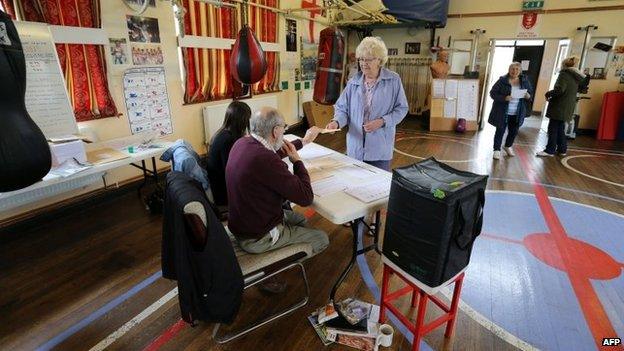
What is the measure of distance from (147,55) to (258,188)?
3.07 meters

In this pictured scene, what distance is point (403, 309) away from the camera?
2145 millimetres

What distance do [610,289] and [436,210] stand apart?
1.90 meters

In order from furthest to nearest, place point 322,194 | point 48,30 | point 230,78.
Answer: point 230,78, point 48,30, point 322,194

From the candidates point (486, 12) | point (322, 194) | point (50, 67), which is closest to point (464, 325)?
point (322, 194)

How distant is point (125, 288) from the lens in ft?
7.63

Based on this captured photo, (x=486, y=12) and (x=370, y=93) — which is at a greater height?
(x=486, y=12)

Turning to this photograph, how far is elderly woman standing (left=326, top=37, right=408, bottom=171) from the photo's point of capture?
2.43m

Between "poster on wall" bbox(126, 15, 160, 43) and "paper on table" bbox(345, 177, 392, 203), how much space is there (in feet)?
10.6

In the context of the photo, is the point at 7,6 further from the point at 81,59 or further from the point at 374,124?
the point at 374,124

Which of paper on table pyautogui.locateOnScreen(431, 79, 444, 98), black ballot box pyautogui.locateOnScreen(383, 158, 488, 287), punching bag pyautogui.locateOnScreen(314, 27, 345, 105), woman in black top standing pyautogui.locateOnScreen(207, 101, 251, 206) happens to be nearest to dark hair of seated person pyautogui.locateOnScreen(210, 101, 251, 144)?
woman in black top standing pyautogui.locateOnScreen(207, 101, 251, 206)

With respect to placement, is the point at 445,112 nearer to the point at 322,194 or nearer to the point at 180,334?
the point at 322,194

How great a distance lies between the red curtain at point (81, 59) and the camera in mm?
2947

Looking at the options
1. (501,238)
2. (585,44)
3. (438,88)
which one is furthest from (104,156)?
(585,44)

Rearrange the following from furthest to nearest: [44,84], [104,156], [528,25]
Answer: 1. [528,25]
2. [104,156]
3. [44,84]
